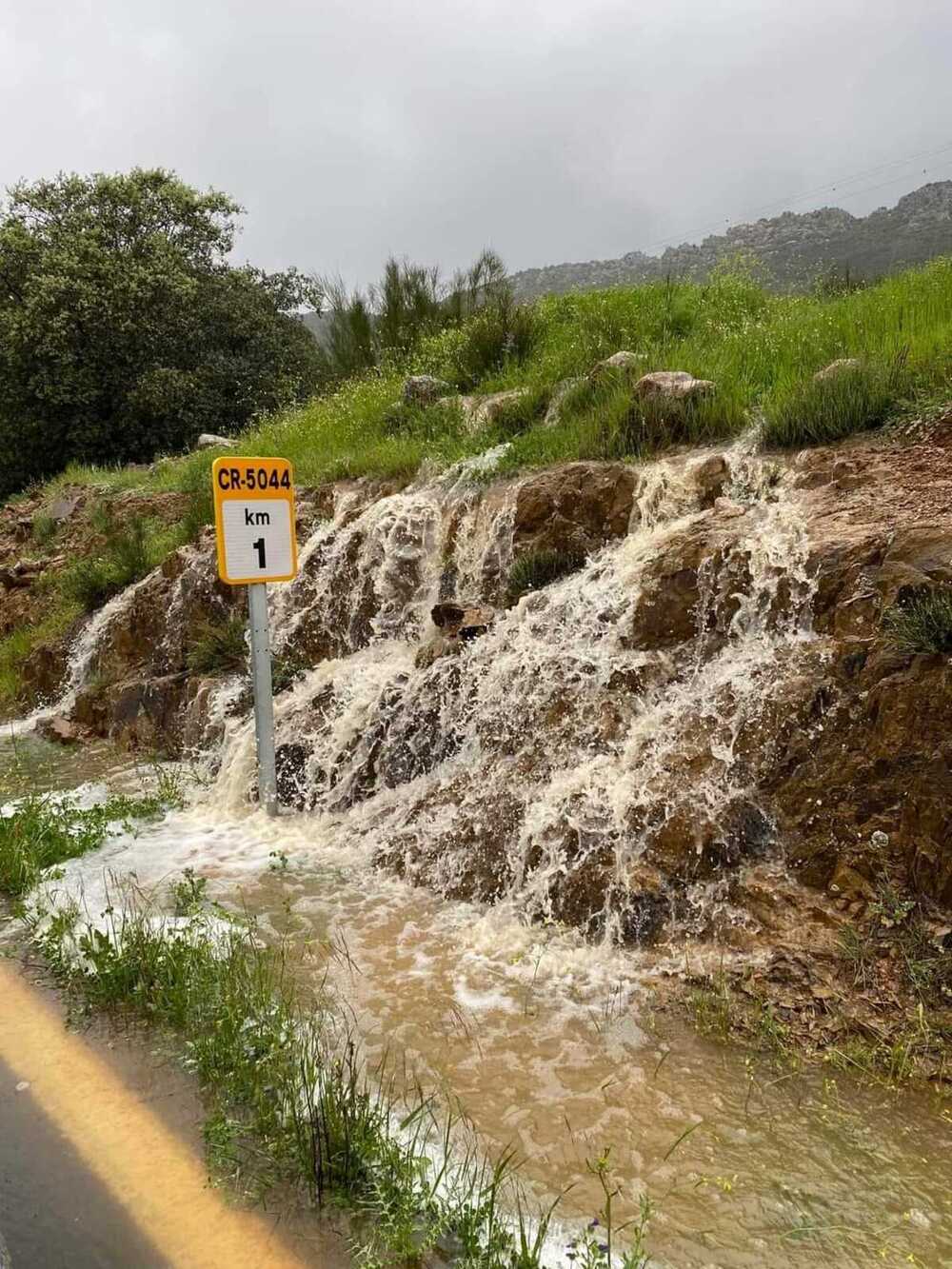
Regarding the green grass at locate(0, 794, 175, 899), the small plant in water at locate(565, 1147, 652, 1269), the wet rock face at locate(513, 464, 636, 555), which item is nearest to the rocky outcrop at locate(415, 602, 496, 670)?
the wet rock face at locate(513, 464, 636, 555)

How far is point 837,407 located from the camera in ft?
19.4

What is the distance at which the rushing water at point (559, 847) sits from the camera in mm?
2596

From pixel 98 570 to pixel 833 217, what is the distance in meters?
35.5

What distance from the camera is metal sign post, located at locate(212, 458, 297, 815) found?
5.40m

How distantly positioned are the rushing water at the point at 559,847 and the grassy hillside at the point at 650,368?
0.71m

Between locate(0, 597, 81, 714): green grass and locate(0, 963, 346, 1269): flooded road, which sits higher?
locate(0, 597, 81, 714): green grass

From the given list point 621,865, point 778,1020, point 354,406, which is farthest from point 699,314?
point 778,1020

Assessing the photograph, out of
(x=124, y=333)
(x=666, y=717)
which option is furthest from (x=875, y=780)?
(x=124, y=333)

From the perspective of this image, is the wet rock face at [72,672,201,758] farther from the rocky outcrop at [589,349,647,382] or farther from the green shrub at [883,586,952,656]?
the green shrub at [883,586,952,656]

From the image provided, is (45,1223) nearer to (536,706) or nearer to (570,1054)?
(570,1054)

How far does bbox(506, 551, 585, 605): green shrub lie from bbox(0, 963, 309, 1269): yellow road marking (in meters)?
3.99

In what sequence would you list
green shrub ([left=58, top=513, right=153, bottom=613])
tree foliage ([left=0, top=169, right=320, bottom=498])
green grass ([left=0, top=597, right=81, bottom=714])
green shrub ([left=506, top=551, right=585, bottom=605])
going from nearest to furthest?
green shrub ([left=506, top=551, right=585, bottom=605]) → green grass ([left=0, top=597, right=81, bottom=714]) → green shrub ([left=58, top=513, right=153, bottom=613]) → tree foliage ([left=0, top=169, right=320, bottom=498])

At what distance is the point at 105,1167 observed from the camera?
2625 millimetres

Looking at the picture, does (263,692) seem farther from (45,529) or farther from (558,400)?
(45,529)
